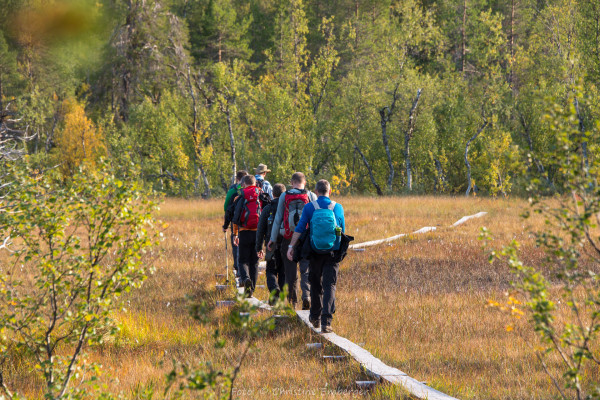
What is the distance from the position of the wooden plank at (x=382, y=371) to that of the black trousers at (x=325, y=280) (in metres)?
0.27

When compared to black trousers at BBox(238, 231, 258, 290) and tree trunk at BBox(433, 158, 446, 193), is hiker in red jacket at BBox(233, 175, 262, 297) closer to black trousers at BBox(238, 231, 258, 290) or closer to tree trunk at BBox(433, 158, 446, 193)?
black trousers at BBox(238, 231, 258, 290)

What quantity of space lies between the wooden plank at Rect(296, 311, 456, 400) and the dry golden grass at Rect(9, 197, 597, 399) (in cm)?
13

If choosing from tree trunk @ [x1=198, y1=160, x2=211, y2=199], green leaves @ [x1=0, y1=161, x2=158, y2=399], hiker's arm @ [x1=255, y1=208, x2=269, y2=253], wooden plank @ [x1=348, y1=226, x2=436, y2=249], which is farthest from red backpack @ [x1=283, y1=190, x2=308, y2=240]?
tree trunk @ [x1=198, y1=160, x2=211, y2=199]

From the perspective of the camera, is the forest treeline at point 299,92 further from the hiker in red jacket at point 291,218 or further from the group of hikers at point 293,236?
the hiker in red jacket at point 291,218

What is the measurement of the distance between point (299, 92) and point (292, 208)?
1084 inches

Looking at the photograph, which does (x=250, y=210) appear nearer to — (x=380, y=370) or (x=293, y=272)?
(x=293, y=272)

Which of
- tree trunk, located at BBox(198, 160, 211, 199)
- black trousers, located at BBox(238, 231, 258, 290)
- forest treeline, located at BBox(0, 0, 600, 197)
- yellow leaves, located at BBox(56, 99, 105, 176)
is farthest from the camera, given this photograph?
→ yellow leaves, located at BBox(56, 99, 105, 176)

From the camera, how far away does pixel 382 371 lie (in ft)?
19.8

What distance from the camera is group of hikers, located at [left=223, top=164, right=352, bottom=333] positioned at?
7578 mm

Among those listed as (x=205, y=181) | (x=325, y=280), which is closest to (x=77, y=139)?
(x=205, y=181)

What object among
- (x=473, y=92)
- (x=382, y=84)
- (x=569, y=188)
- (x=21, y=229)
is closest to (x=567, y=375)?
(x=569, y=188)

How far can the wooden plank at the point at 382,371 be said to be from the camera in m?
5.32

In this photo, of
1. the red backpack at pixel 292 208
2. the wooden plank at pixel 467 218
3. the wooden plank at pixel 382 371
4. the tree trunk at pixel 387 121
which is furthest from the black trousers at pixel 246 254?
the tree trunk at pixel 387 121

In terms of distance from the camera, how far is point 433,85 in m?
33.3
